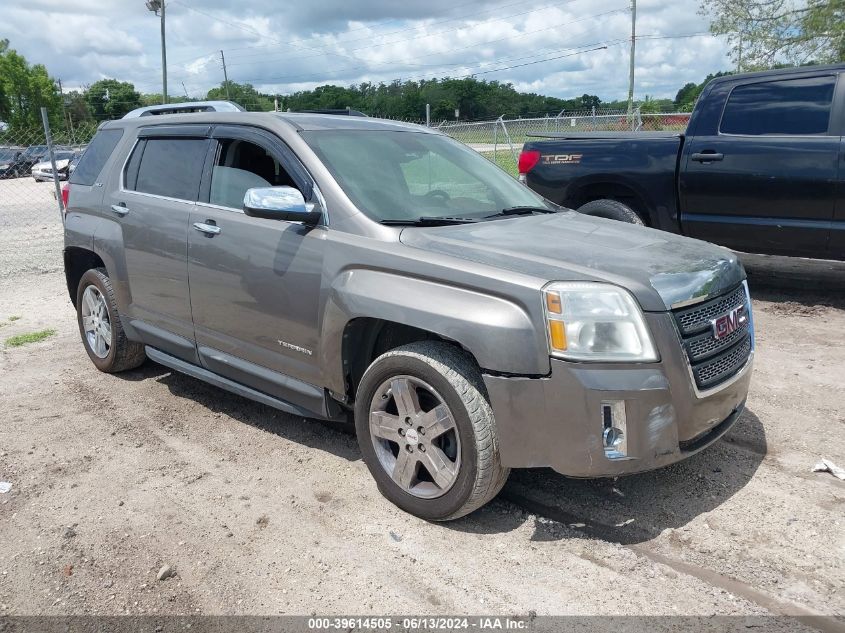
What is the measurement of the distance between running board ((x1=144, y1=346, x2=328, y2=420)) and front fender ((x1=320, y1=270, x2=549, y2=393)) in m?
0.44

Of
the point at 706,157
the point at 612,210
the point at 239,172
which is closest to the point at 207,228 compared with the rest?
the point at 239,172

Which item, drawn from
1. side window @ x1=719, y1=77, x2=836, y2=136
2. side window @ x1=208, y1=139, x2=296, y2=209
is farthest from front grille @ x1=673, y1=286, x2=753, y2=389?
side window @ x1=719, y1=77, x2=836, y2=136

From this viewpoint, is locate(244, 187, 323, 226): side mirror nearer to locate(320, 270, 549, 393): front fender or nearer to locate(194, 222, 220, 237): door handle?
locate(320, 270, 549, 393): front fender

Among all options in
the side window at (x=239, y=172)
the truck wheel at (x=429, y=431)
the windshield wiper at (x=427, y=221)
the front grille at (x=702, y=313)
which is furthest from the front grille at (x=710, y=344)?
the side window at (x=239, y=172)

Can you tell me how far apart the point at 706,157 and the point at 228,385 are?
520 centimetres

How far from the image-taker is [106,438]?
4535mm

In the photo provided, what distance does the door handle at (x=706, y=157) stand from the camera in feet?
23.5

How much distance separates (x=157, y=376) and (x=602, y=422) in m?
3.89

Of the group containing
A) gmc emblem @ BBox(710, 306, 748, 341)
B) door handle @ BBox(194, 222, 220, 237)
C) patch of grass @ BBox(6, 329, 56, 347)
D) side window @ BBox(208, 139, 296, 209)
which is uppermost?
side window @ BBox(208, 139, 296, 209)

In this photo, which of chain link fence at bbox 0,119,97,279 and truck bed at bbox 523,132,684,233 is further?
chain link fence at bbox 0,119,97,279

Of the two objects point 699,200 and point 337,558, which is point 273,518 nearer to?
point 337,558

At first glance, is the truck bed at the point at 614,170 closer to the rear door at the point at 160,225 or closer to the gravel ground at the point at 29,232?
the rear door at the point at 160,225

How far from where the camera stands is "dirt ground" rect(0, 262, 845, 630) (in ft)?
9.55

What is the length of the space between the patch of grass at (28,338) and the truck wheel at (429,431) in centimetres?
447
